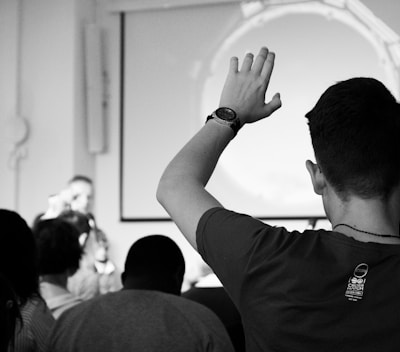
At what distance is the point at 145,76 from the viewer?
6.35m

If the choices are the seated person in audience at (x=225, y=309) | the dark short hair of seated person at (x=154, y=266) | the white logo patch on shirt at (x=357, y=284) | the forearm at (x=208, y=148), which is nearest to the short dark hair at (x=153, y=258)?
the dark short hair of seated person at (x=154, y=266)

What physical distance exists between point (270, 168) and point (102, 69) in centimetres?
170

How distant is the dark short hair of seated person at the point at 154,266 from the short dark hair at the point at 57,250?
0.51m

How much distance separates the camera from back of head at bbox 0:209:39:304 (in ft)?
6.03

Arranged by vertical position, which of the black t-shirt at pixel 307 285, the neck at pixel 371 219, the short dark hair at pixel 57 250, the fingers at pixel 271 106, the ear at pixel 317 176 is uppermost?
the fingers at pixel 271 106

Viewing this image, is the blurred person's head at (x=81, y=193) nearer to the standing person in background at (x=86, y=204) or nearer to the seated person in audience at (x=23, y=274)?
the standing person in background at (x=86, y=204)

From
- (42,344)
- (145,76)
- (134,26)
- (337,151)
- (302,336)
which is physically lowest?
(42,344)

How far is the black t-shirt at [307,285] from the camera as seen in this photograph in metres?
0.90

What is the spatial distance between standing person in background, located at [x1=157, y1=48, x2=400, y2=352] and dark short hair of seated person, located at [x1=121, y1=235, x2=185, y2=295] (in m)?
1.04

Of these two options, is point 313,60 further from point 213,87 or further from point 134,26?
point 134,26

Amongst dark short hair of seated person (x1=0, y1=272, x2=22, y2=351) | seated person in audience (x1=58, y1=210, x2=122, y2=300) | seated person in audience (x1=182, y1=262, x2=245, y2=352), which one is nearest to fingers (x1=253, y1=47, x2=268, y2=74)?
dark short hair of seated person (x1=0, y1=272, x2=22, y2=351)

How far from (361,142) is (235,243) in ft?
0.68

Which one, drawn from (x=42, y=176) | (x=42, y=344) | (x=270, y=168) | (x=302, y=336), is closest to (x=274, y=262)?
(x=302, y=336)

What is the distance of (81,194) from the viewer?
5301mm
